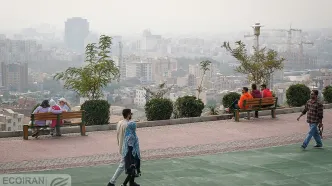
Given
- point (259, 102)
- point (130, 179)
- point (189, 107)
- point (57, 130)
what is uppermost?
point (259, 102)

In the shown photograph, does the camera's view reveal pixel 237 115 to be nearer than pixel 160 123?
No

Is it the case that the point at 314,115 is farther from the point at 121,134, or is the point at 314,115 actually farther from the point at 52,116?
the point at 52,116

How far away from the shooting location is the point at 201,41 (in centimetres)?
6738

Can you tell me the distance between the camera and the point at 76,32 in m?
51.6

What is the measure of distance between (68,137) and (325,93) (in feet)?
34.2

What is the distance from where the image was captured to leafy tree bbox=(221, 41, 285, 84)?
21.7m

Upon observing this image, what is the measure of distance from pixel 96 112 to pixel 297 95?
764 centimetres

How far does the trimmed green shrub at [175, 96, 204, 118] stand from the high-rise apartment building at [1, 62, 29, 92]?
14.7 m

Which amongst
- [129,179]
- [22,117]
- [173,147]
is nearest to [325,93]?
[173,147]

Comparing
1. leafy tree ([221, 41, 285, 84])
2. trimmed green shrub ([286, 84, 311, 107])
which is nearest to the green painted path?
trimmed green shrub ([286, 84, 311, 107])

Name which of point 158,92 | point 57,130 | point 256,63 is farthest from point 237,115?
point 57,130

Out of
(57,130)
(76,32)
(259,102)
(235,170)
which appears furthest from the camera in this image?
(76,32)

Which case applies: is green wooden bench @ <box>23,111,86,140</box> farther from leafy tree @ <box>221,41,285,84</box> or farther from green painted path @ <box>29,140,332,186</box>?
leafy tree @ <box>221,41,285,84</box>

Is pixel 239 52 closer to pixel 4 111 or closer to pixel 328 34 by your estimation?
pixel 4 111
